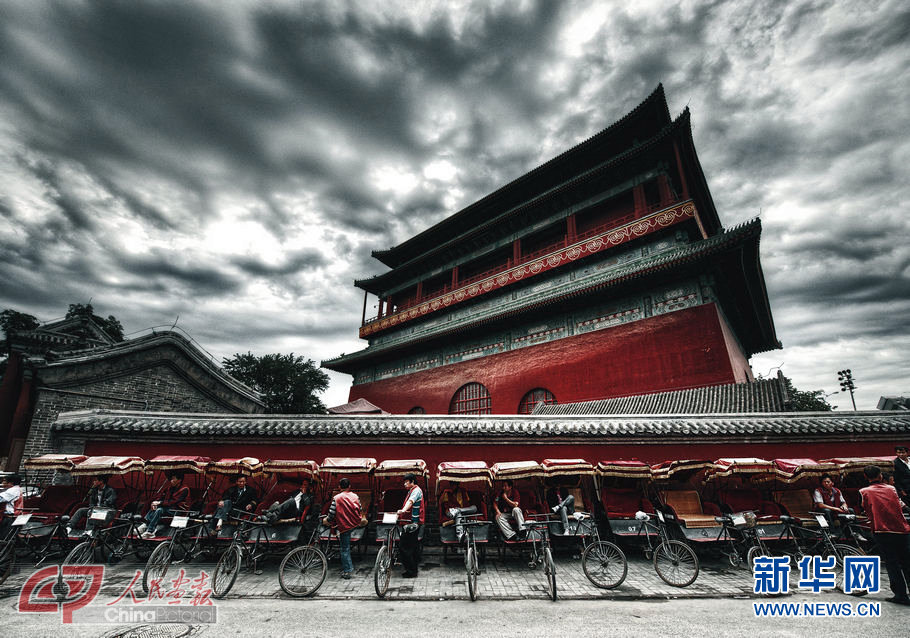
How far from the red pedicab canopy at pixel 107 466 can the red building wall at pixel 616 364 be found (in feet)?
39.3

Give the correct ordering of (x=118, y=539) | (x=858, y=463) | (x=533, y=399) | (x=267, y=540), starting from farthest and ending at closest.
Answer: (x=533, y=399), (x=858, y=463), (x=118, y=539), (x=267, y=540)

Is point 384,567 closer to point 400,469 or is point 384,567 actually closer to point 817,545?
point 400,469

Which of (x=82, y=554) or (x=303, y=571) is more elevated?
(x=303, y=571)

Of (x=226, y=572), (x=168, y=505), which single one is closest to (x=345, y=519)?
(x=226, y=572)

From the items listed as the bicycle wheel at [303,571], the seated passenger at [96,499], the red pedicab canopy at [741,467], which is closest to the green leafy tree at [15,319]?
the seated passenger at [96,499]

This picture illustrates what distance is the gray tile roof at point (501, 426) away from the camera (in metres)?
8.45

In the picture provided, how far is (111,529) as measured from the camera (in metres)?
6.71

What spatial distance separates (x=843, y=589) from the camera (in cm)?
532

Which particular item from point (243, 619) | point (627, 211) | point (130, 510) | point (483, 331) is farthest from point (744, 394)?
point (130, 510)

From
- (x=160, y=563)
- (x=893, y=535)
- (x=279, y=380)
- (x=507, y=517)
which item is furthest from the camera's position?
(x=279, y=380)

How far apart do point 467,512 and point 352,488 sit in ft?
10.6

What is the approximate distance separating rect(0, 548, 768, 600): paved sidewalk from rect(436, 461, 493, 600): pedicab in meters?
0.33

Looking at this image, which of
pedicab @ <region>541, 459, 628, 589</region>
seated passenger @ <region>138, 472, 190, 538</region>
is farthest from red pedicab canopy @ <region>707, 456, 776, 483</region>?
seated passenger @ <region>138, 472, 190, 538</region>

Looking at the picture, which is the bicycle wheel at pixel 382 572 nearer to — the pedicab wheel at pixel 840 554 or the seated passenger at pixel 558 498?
the seated passenger at pixel 558 498
